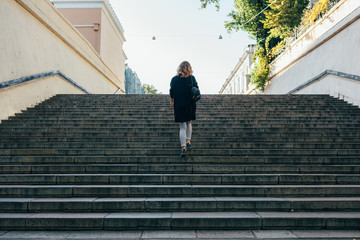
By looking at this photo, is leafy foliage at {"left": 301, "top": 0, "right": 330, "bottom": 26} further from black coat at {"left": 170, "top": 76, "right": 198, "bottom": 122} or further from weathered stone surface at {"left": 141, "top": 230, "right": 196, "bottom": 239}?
weathered stone surface at {"left": 141, "top": 230, "right": 196, "bottom": 239}

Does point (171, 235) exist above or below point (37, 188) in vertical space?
below

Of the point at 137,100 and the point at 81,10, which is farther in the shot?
the point at 81,10

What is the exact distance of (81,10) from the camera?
18.8 metres

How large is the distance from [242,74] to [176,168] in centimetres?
3242

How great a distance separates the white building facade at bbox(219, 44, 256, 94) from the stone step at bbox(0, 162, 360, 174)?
22767 millimetres

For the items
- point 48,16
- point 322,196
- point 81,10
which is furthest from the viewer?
point 81,10

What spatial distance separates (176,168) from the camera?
4.73m

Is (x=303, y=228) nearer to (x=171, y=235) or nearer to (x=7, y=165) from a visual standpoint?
(x=171, y=235)

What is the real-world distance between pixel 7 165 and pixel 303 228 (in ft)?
15.6

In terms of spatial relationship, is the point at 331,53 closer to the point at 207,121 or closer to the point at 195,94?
the point at 207,121

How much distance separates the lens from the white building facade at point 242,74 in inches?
1202

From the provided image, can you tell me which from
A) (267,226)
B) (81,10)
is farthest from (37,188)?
(81,10)

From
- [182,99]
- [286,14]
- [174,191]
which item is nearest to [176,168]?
[174,191]

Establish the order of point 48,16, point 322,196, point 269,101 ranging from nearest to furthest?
point 322,196 < point 269,101 < point 48,16
